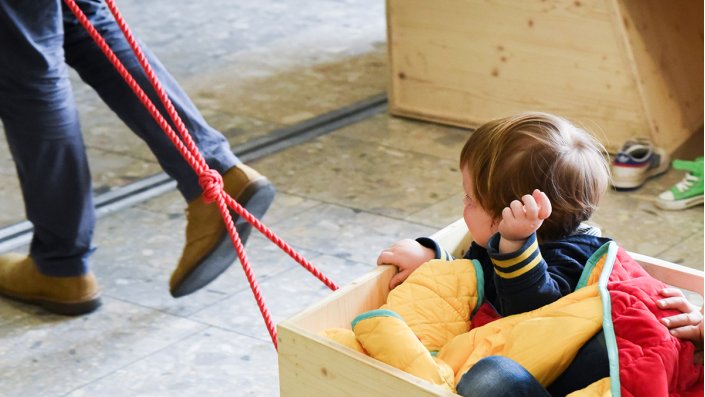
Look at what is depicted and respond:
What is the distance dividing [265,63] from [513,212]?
3.17 m

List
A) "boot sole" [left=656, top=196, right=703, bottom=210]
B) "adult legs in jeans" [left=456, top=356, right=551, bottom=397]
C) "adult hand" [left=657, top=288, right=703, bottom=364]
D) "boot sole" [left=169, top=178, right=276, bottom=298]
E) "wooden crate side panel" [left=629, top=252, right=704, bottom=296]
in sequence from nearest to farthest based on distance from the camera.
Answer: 1. "adult legs in jeans" [left=456, top=356, right=551, bottom=397]
2. "adult hand" [left=657, top=288, right=703, bottom=364]
3. "wooden crate side panel" [left=629, top=252, right=704, bottom=296]
4. "boot sole" [left=169, top=178, right=276, bottom=298]
5. "boot sole" [left=656, top=196, right=703, bottom=210]

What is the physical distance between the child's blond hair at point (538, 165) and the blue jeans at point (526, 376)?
0.73ft

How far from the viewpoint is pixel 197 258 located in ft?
8.09

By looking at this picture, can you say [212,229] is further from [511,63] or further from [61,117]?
[511,63]

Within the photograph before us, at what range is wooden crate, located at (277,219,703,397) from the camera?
1410 mm

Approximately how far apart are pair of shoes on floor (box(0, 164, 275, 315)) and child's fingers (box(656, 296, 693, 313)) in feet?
3.72

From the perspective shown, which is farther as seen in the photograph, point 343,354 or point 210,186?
point 210,186

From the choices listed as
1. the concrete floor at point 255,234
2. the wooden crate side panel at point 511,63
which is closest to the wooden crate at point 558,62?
the wooden crate side panel at point 511,63

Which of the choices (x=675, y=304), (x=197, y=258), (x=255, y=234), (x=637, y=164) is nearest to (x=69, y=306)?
(x=197, y=258)

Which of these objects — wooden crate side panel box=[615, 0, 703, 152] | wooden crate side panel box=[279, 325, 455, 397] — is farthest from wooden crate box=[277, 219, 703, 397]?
wooden crate side panel box=[615, 0, 703, 152]

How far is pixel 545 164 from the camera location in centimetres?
158

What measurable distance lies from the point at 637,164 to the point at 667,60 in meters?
0.42

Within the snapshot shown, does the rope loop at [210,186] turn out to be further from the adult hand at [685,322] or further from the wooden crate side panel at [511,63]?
the wooden crate side panel at [511,63]

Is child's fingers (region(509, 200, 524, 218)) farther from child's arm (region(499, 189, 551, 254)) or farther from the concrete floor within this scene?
the concrete floor
